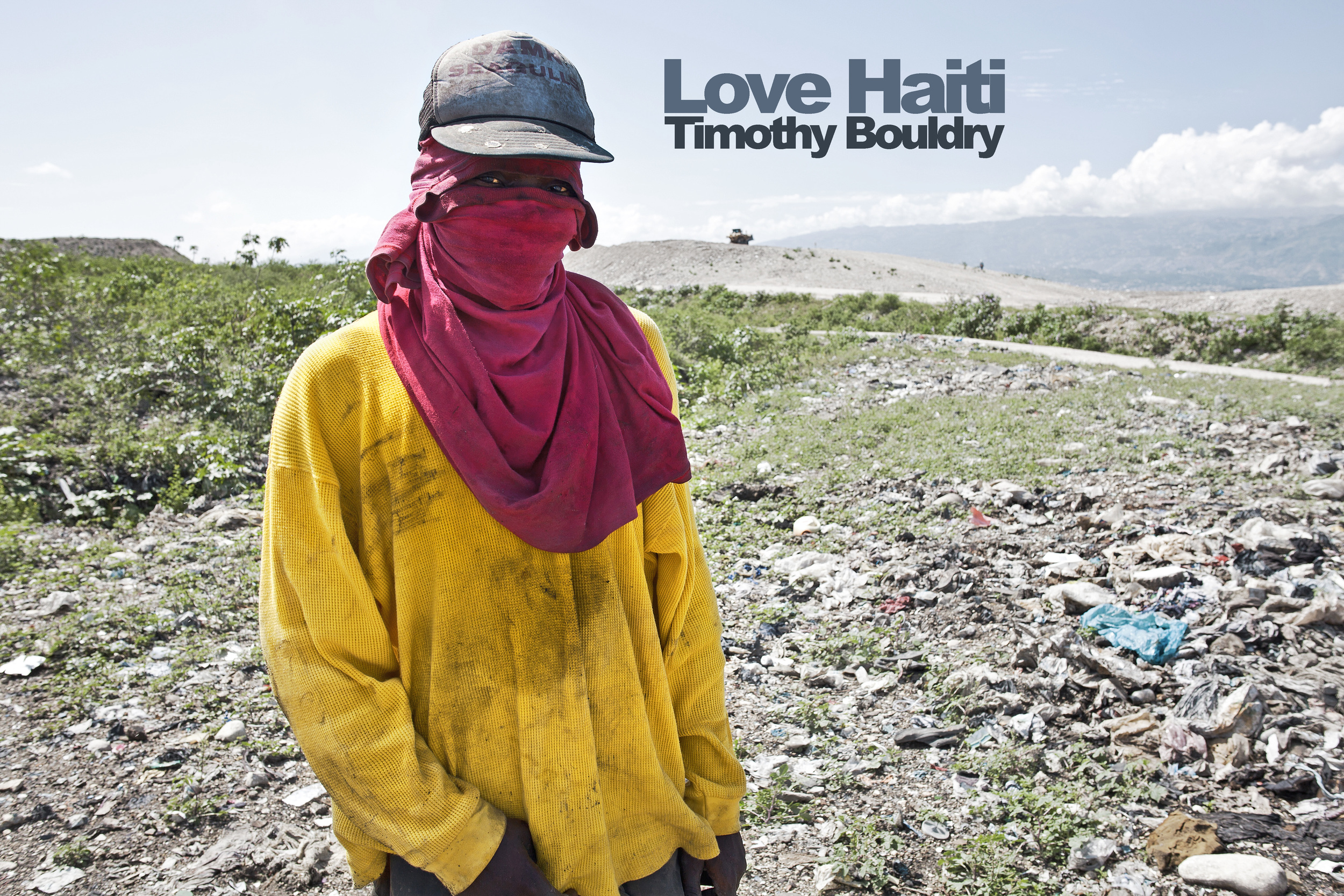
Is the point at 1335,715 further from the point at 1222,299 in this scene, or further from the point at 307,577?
the point at 1222,299

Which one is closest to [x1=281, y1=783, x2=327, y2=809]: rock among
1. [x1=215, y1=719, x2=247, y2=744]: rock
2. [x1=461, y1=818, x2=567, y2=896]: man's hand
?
[x1=215, y1=719, x2=247, y2=744]: rock

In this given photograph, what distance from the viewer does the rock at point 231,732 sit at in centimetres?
299

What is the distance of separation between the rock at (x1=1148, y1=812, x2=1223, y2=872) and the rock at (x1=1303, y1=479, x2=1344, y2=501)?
3.77m

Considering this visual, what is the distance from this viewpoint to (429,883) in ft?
3.57

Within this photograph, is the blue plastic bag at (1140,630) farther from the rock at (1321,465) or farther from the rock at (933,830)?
the rock at (1321,465)

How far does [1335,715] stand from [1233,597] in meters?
0.87

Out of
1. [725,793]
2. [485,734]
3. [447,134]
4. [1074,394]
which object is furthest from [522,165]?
[1074,394]

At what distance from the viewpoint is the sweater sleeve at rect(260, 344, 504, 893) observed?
1.02 m

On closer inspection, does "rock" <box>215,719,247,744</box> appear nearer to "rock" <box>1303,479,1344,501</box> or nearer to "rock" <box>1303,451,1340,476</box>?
"rock" <box>1303,479,1344,501</box>

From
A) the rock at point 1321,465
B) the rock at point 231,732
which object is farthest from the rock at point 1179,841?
the rock at point 1321,465

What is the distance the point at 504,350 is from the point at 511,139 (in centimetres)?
28

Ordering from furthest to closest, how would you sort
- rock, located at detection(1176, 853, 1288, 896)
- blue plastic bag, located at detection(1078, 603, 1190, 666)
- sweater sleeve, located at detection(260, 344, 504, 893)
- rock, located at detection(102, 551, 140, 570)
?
rock, located at detection(102, 551, 140, 570) → blue plastic bag, located at detection(1078, 603, 1190, 666) → rock, located at detection(1176, 853, 1288, 896) → sweater sleeve, located at detection(260, 344, 504, 893)

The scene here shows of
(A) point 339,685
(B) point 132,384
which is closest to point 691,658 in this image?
(A) point 339,685

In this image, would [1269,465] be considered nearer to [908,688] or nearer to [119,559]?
[908,688]
